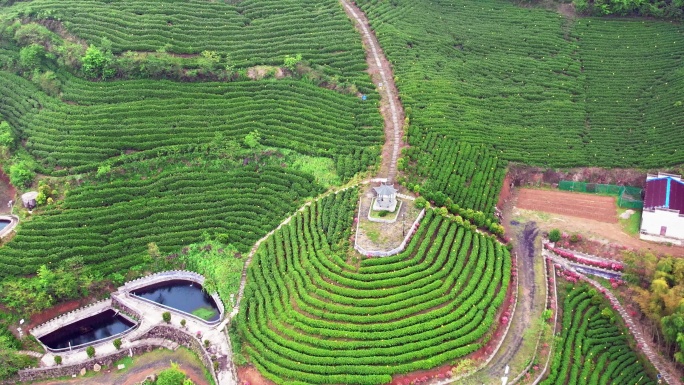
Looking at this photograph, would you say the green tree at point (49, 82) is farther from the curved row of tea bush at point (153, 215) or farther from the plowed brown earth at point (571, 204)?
the plowed brown earth at point (571, 204)

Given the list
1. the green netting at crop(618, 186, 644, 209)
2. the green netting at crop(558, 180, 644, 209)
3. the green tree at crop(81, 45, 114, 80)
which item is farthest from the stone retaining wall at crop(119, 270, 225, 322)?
the green netting at crop(618, 186, 644, 209)

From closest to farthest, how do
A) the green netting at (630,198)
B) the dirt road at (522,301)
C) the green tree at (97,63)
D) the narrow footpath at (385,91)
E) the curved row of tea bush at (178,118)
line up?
the dirt road at (522,301) < the green netting at (630,198) < the narrow footpath at (385,91) < the curved row of tea bush at (178,118) < the green tree at (97,63)

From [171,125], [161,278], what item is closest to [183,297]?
[161,278]

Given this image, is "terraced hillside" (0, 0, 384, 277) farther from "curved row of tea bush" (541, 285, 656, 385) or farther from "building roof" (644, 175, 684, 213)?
"building roof" (644, 175, 684, 213)

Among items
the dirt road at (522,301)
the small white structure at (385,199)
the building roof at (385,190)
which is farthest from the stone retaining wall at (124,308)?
the dirt road at (522,301)

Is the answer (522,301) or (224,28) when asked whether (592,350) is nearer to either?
(522,301)
